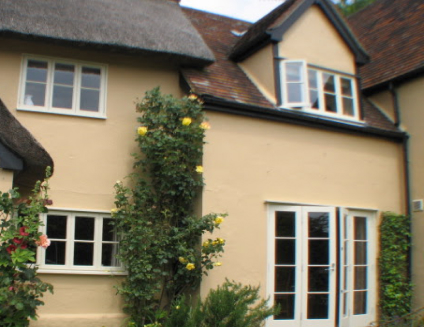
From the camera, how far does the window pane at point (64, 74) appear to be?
918 centimetres

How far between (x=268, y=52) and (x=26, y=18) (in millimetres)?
4569

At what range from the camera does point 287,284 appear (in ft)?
30.2

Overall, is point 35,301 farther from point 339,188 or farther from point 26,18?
point 339,188

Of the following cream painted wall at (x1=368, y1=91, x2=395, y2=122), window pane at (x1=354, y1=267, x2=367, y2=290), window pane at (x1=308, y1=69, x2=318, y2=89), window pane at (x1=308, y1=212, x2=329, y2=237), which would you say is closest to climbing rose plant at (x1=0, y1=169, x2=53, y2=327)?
window pane at (x1=308, y1=212, x2=329, y2=237)

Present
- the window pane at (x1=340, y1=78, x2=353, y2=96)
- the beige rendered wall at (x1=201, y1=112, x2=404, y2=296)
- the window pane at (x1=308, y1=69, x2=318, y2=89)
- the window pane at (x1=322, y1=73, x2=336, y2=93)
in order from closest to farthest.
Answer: the beige rendered wall at (x1=201, y1=112, x2=404, y2=296) → the window pane at (x1=308, y1=69, x2=318, y2=89) → the window pane at (x1=322, y1=73, x2=336, y2=93) → the window pane at (x1=340, y1=78, x2=353, y2=96)

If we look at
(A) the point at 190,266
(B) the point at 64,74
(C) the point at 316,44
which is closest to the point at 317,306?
(A) the point at 190,266

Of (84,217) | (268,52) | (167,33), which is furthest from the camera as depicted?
(268,52)

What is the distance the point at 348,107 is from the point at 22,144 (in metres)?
6.62

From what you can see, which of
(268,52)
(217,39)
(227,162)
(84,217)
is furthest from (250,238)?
(217,39)

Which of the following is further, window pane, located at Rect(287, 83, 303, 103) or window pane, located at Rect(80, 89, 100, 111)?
window pane, located at Rect(287, 83, 303, 103)

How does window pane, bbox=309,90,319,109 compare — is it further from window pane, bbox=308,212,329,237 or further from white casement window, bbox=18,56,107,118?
white casement window, bbox=18,56,107,118

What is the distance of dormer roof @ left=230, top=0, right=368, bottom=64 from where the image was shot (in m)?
10.5

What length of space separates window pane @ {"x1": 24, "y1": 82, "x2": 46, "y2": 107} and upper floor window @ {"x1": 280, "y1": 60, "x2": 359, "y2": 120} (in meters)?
4.37

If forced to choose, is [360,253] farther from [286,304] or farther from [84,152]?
[84,152]
